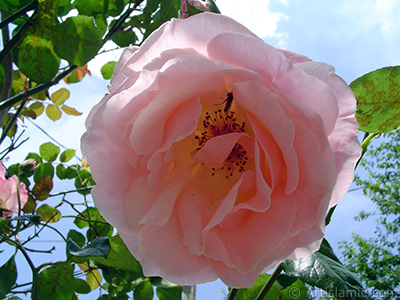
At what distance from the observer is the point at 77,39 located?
0.62 m

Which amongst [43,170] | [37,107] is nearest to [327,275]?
[43,170]

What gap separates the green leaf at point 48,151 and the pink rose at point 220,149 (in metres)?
0.98

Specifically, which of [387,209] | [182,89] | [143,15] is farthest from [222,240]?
[387,209]

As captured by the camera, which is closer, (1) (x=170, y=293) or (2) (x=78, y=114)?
(1) (x=170, y=293)

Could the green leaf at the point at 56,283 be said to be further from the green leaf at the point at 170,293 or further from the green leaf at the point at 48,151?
the green leaf at the point at 48,151

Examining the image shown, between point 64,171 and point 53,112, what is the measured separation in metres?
0.29

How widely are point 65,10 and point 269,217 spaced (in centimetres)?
69

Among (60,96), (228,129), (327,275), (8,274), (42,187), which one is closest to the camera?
(327,275)

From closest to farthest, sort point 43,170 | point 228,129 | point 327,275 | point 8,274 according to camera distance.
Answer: point 327,275 < point 228,129 < point 8,274 < point 43,170

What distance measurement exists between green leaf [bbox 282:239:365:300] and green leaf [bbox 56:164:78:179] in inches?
41.3

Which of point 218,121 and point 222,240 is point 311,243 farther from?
point 218,121

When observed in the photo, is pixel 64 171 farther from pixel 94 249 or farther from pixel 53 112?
pixel 94 249

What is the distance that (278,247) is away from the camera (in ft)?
1.05

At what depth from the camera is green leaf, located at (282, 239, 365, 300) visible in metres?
0.34
